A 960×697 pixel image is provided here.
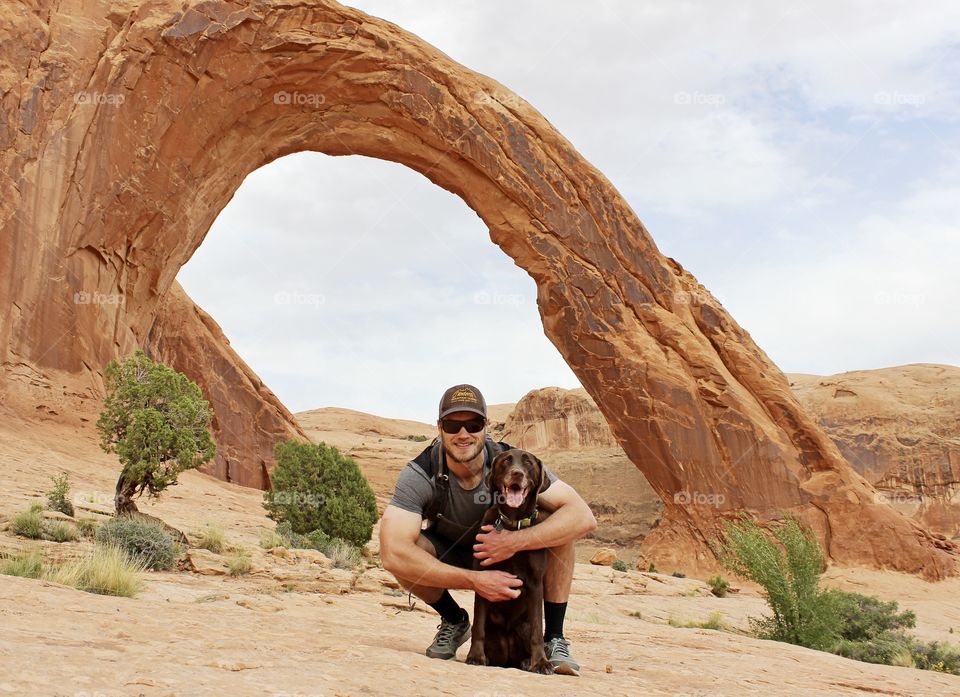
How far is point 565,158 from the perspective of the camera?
21.4m

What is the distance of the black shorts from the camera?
4.16 m

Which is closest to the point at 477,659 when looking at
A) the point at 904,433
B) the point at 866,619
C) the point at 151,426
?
the point at 151,426

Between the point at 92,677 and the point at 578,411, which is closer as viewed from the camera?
the point at 92,677

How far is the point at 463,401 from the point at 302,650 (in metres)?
1.44

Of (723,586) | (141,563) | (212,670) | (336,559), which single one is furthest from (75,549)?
(723,586)

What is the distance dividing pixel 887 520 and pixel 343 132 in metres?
18.1

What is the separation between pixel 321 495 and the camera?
14.3 meters

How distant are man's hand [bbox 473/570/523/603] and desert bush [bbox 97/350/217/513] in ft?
25.9

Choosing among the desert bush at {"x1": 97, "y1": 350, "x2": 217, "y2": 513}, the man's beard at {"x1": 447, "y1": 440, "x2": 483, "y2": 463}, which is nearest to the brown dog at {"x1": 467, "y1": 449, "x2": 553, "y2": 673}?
the man's beard at {"x1": 447, "y1": 440, "x2": 483, "y2": 463}

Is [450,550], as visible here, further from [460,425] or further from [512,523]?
[460,425]

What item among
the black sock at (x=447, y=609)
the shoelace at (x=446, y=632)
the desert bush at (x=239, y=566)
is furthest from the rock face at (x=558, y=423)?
the shoelace at (x=446, y=632)

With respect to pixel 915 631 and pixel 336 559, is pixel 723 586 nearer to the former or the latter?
pixel 915 631

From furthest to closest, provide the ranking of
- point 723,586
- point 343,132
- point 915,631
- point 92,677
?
point 343,132 → point 723,586 → point 915,631 → point 92,677

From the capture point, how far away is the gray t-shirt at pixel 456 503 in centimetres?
407
